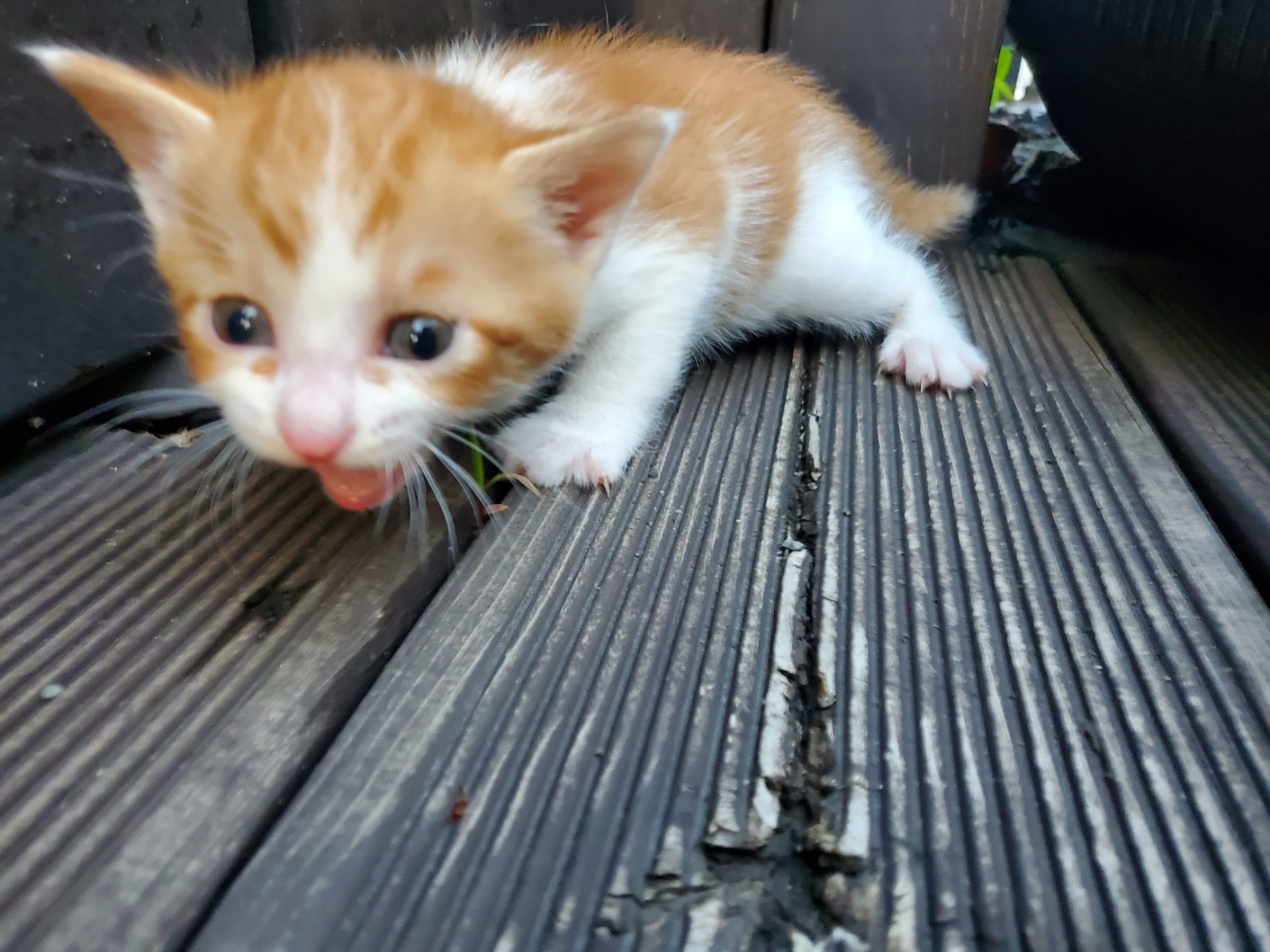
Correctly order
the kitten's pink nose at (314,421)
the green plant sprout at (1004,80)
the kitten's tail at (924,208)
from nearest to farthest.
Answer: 1. the kitten's pink nose at (314,421)
2. the kitten's tail at (924,208)
3. the green plant sprout at (1004,80)

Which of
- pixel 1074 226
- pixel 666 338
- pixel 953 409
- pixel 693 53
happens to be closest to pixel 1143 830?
pixel 953 409

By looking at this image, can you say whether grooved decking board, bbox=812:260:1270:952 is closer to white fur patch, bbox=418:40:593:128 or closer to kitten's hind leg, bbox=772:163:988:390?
kitten's hind leg, bbox=772:163:988:390

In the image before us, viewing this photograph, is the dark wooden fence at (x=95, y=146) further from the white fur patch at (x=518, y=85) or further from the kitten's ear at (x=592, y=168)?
the kitten's ear at (x=592, y=168)

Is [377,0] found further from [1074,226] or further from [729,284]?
[1074,226]

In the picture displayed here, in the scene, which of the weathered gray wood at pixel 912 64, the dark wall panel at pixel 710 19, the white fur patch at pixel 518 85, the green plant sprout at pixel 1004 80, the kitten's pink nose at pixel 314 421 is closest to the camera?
the kitten's pink nose at pixel 314 421

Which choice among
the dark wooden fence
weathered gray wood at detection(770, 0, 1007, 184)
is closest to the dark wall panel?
weathered gray wood at detection(770, 0, 1007, 184)

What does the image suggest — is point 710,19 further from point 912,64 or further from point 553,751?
point 553,751

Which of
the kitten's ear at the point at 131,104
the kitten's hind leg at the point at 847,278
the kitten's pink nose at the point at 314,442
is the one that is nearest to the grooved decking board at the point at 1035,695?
the kitten's hind leg at the point at 847,278
